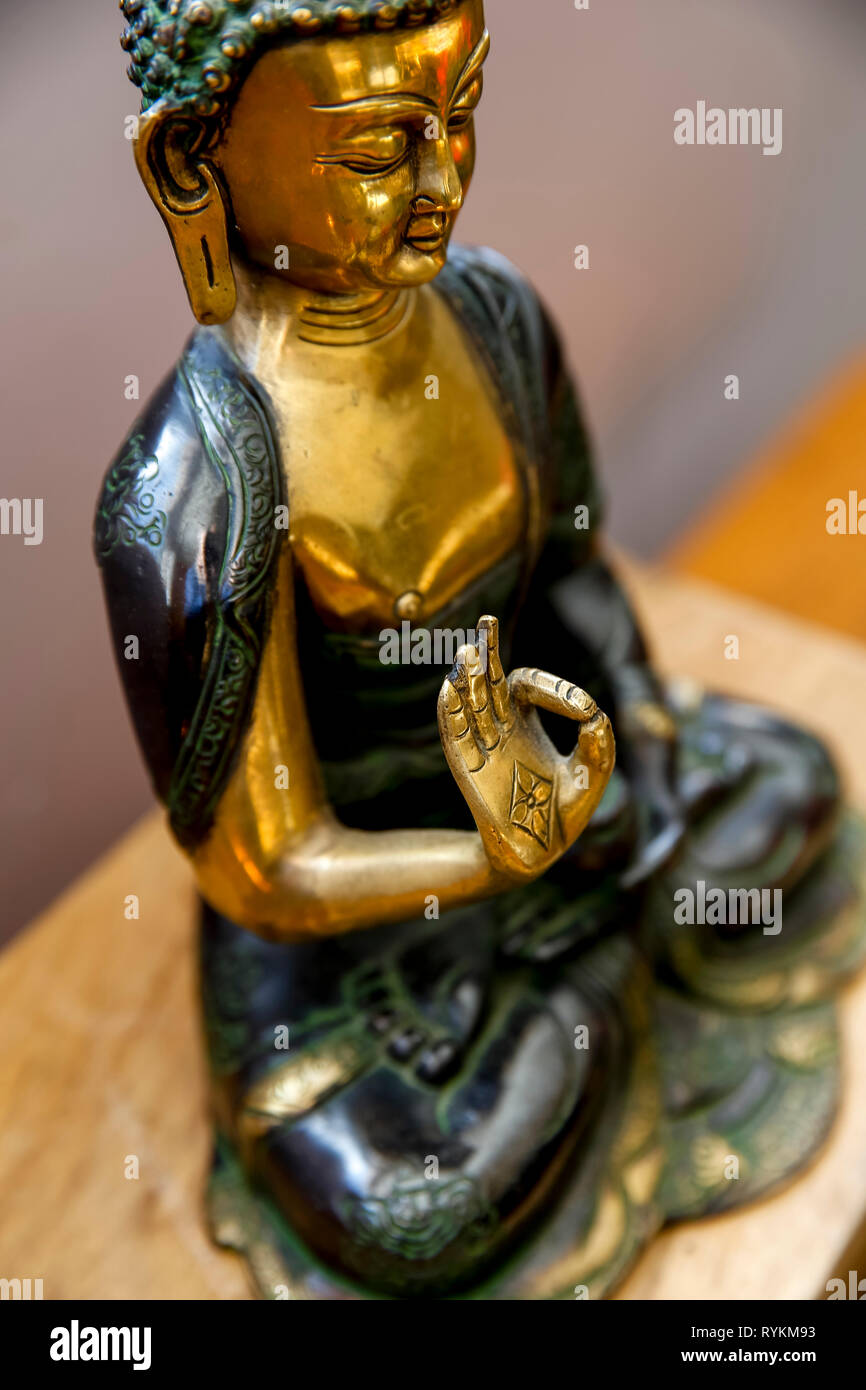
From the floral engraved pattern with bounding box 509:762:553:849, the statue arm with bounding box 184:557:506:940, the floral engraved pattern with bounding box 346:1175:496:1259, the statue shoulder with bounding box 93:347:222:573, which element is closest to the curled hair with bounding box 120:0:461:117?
the statue shoulder with bounding box 93:347:222:573

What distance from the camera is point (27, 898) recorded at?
6.31 feet

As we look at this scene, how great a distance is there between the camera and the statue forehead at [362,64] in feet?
3.13

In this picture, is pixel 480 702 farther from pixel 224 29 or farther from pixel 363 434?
pixel 224 29

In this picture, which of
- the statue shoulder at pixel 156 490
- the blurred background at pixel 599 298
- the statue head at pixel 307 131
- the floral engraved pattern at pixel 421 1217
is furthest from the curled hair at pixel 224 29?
the floral engraved pattern at pixel 421 1217

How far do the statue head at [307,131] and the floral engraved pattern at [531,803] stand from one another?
1.12ft

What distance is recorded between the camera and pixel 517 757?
1083 mm

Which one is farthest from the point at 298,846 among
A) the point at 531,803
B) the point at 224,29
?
the point at 224,29

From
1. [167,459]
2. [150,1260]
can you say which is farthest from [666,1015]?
[167,459]

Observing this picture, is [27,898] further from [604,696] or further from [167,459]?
[167,459]

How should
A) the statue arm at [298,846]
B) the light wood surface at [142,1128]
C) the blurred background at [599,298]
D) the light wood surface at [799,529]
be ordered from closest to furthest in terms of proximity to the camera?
the statue arm at [298,846], the light wood surface at [142,1128], the blurred background at [599,298], the light wood surface at [799,529]

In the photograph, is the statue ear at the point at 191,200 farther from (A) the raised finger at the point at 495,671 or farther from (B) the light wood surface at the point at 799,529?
(B) the light wood surface at the point at 799,529

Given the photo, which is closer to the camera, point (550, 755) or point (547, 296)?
point (550, 755)

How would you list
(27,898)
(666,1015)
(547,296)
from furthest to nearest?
(547,296)
(27,898)
(666,1015)
